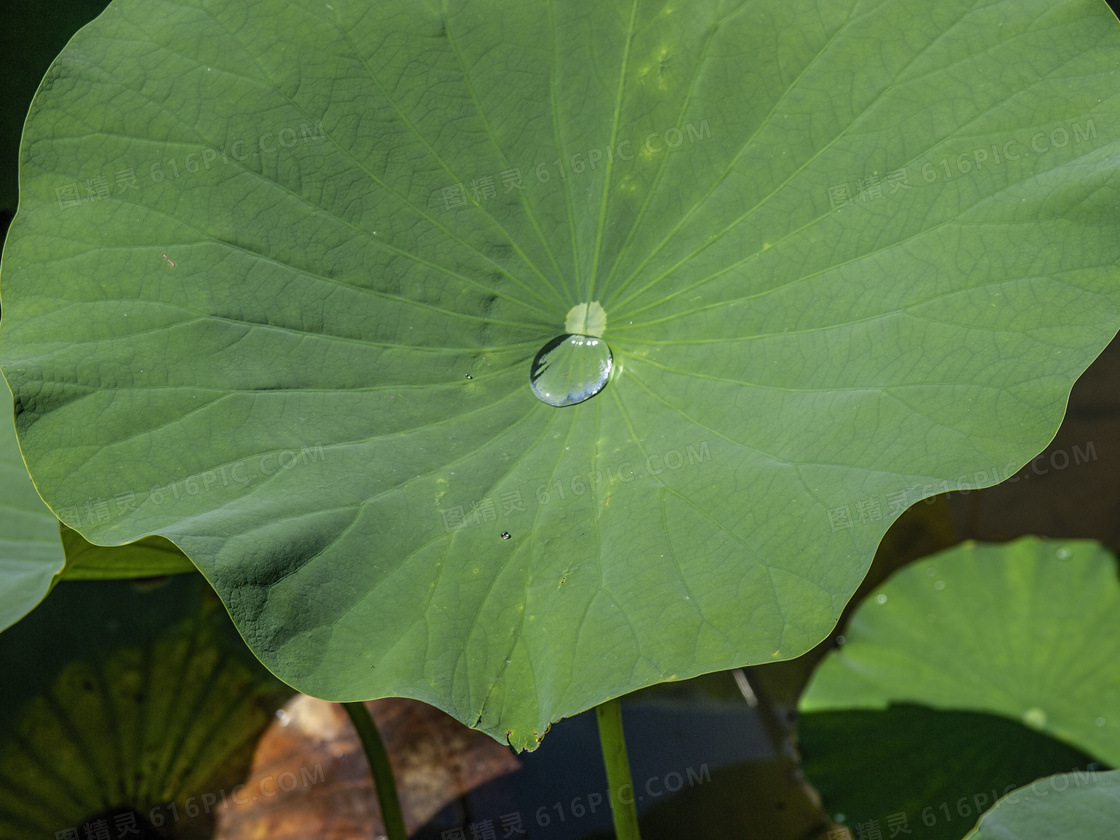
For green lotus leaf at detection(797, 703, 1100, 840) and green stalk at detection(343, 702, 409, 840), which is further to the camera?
green lotus leaf at detection(797, 703, 1100, 840)

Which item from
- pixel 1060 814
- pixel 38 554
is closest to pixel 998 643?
pixel 1060 814

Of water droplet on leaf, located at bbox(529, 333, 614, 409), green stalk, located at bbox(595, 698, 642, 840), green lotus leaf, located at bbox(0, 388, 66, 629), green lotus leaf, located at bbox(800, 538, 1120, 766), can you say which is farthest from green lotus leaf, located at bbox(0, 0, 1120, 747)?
green lotus leaf, located at bbox(800, 538, 1120, 766)

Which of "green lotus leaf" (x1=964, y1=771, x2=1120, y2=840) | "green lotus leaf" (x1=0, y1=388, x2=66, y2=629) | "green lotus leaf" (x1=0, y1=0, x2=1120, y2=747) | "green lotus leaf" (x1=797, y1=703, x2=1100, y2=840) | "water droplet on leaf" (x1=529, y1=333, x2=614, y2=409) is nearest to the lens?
"green lotus leaf" (x1=964, y1=771, x2=1120, y2=840)

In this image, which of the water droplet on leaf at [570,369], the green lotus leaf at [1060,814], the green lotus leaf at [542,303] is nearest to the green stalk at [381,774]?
the green lotus leaf at [542,303]

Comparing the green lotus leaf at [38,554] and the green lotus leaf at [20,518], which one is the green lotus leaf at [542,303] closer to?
the green lotus leaf at [38,554]

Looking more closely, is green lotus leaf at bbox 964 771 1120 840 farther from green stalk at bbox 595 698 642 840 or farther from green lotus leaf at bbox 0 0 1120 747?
green stalk at bbox 595 698 642 840

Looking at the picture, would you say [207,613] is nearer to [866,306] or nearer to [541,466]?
[541,466]
